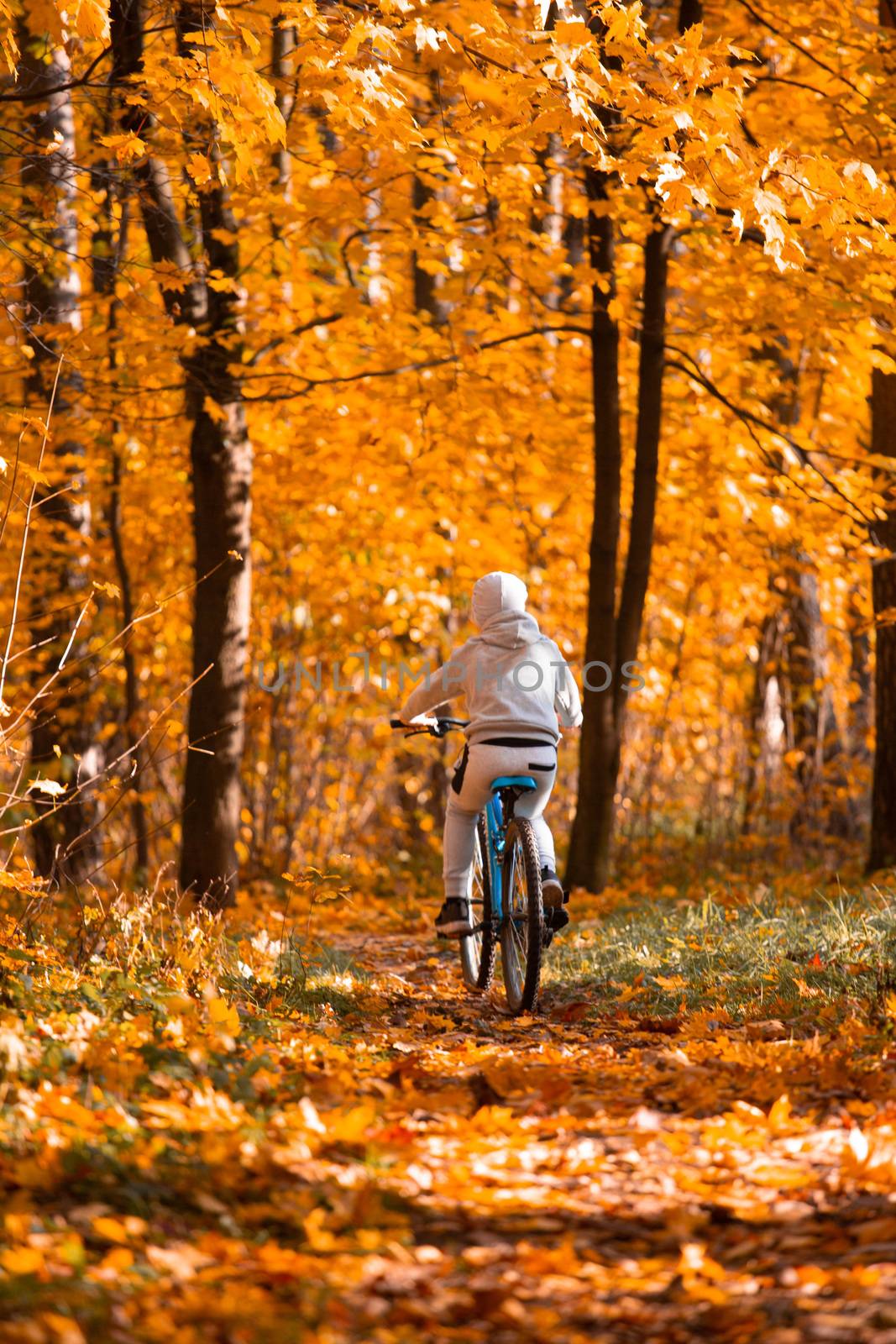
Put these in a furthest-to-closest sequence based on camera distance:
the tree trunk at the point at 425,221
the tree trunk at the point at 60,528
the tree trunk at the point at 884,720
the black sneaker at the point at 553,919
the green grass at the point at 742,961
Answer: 1. the tree trunk at the point at 884,720
2. the tree trunk at the point at 60,528
3. the tree trunk at the point at 425,221
4. the black sneaker at the point at 553,919
5. the green grass at the point at 742,961

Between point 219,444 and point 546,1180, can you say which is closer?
point 546,1180

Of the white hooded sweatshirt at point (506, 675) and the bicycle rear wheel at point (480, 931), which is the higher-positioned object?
the white hooded sweatshirt at point (506, 675)

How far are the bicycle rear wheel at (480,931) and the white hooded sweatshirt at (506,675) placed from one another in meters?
0.60

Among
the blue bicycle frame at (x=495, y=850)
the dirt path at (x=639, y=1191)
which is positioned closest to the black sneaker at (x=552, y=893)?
the blue bicycle frame at (x=495, y=850)

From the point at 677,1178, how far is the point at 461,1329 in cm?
101

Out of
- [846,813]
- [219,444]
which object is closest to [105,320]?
[219,444]

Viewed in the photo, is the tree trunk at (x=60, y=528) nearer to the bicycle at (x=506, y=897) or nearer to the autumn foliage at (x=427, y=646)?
the autumn foliage at (x=427, y=646)

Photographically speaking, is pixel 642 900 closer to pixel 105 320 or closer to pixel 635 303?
pixel 635 303

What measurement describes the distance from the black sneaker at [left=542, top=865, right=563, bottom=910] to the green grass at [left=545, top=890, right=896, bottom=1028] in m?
0.61

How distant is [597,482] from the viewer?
962 cm

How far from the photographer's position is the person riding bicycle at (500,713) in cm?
603

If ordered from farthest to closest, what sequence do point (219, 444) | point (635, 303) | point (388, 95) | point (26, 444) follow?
point (635, 303) → point (26, 444) → point (219, 444) → point (388, 95)

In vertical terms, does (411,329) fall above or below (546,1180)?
above

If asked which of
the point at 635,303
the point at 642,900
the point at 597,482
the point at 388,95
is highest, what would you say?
the point at 635,303
